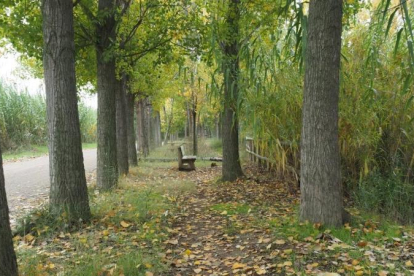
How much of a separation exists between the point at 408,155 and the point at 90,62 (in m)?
7.76

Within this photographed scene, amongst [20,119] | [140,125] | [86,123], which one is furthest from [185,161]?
[86,123]

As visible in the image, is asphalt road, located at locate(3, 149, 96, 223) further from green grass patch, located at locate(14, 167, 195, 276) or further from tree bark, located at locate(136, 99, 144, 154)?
tree bark, located at locate(136, 99, 144, 154)

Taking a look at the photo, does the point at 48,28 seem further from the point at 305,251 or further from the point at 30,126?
the point at 30,126

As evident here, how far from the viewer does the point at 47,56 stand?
5.26m

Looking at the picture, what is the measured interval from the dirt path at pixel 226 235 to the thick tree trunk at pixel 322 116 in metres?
0.84

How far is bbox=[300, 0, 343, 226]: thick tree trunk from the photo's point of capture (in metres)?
4.42

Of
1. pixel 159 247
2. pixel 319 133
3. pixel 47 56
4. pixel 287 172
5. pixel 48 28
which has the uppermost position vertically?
pixel 48 28

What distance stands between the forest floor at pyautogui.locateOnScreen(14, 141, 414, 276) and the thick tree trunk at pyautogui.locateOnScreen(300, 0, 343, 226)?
33cm

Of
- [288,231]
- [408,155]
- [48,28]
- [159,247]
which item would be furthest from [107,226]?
[408,155]

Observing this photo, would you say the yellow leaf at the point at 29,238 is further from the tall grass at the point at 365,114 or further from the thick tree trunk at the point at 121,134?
the thick tree trunk at the point at 121,134

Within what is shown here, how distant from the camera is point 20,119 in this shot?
21234 mm

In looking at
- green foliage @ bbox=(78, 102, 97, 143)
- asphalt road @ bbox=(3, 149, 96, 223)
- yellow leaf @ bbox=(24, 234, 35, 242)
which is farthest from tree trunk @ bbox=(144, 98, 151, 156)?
yellow leaf @ bbox=(24, 234, 35, 242)

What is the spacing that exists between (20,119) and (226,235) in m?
20.3

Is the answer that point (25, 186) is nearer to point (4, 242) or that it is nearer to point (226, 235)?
point (226, 235)
